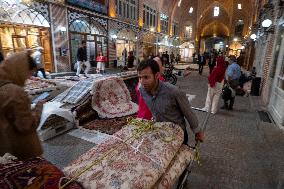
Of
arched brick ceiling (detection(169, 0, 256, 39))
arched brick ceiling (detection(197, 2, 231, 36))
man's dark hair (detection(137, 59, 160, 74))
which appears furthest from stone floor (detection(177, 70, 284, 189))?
arched brick ceiling (detection(197, 2, 231, 36))

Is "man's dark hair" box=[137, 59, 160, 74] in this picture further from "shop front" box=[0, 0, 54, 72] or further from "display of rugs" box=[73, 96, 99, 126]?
"shop front" box=[0, 0, 54, 72]

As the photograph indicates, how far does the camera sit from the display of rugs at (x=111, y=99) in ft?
19.5

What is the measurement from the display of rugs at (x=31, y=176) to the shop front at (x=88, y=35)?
15186mm

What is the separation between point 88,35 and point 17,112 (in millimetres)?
16384

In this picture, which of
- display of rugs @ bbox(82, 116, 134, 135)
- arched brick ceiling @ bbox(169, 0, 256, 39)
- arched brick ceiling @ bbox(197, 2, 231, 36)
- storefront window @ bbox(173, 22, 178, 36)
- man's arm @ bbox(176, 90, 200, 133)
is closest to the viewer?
man's arm @ bbox(176, 90, 200, 133)

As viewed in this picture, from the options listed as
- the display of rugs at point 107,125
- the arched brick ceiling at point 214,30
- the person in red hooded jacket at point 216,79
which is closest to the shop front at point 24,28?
the display of rugs at point 107,125

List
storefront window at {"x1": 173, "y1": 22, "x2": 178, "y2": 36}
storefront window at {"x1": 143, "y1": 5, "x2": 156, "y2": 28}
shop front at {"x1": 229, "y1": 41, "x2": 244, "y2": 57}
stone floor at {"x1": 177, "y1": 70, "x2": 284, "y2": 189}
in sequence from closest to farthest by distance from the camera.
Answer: stone floor at {"x1": 177, "y1": 70, "x2": 284, "y2": 189} → storefront window at {"x1": 143, "y1": 5, "x2": 156, "y2": 28} → shop front at {"x1": 229, "y1": 41, "x2": 244, "y2": 57} → storefront window at {"x1": 173, "y1": 22, "x2": 178, "y2": 36}

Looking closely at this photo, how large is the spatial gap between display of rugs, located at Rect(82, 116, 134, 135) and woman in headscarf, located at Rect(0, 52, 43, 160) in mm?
2558

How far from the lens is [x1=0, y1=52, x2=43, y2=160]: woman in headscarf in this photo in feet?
6.91

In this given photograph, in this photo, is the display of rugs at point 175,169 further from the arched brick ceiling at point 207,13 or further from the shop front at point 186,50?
the shop front at point 186,50

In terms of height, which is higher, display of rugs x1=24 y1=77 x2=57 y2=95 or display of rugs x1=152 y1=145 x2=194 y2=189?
display of rugs x1=152 y1=145 x2=194 y2=189

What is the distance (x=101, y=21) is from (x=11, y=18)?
810 cm

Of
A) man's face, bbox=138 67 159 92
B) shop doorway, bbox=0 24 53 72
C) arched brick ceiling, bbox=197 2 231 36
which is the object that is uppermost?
arched brick ceiling, bbox=197 2 231 36

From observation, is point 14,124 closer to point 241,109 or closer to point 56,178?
point 56,178
